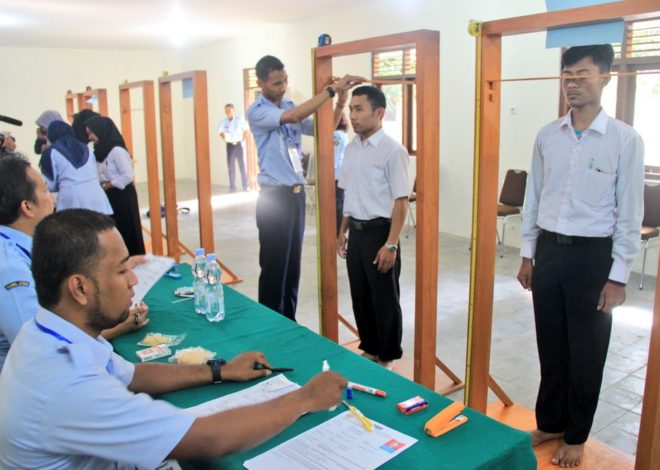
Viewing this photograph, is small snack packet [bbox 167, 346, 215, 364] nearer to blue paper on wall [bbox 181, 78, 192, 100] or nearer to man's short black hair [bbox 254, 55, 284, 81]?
man's short black hair [bbox 254, 55, 284, 81]

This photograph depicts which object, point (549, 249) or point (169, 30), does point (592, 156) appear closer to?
point (549, 249)

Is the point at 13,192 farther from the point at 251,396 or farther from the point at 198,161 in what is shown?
the point at 198,161

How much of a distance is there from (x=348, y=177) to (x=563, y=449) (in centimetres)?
164

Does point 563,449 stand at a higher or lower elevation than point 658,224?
lower

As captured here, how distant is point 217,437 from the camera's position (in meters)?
1.13

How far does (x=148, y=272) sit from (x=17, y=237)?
0.51 metres

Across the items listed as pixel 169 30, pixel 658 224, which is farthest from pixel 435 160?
pixel 169 30

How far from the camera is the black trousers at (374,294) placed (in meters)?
2.96

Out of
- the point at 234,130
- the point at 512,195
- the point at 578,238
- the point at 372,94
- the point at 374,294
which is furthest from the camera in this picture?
the point at 234,130

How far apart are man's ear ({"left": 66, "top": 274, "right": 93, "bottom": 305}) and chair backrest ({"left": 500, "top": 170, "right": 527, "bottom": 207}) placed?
5.27 metres

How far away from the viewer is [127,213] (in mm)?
5184

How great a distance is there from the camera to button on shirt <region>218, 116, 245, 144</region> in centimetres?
1082

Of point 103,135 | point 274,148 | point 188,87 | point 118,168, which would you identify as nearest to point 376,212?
point 274,148

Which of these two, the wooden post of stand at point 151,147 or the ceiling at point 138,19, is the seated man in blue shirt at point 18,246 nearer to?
the wooden post of stand at point 151,147
